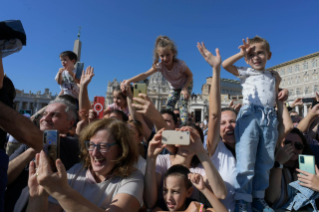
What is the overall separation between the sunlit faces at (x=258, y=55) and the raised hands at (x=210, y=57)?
71cm

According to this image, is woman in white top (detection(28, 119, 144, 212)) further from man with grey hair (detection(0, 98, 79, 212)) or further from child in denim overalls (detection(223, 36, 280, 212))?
child in denim overalls (detection(223, 36, 280, 212))

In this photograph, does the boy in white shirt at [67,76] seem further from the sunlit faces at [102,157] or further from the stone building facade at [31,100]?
the stone building facade at [31,100]

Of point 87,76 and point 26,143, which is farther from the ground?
point 87,76

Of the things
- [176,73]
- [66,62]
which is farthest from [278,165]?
[66,62]

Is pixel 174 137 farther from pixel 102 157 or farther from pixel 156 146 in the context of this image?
pixel 102 157

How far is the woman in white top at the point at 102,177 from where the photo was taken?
1.39 m

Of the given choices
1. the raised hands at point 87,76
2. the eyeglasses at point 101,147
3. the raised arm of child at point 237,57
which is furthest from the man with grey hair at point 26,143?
the raised arm of child at point 237,57

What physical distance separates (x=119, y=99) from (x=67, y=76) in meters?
1.49

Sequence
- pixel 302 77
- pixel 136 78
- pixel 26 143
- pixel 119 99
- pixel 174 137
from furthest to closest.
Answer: pixel 302 77, pixel 119 99, pixel 136 78, pixel 174 137, pixel 26 143

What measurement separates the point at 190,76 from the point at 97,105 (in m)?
2.00

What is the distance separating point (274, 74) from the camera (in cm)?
259

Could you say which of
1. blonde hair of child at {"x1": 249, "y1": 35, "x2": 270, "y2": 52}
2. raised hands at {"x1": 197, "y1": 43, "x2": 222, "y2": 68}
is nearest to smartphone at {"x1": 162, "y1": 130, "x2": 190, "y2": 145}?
raised hands at {"x1": 197, "y1": 43, "x2": 222, "y2": 68}

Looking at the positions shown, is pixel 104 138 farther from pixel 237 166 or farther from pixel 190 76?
pixel 190 76

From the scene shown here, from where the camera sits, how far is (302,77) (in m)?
36.2
